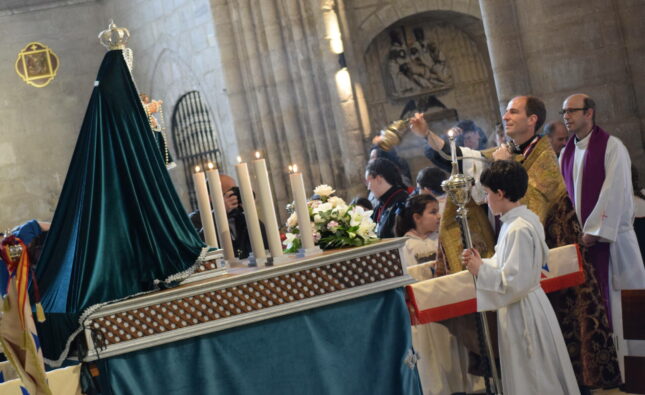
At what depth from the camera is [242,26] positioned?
41.3ft

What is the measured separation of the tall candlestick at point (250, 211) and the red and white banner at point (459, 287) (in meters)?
0.67

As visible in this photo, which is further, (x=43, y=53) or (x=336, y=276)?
(x=43, y=53)

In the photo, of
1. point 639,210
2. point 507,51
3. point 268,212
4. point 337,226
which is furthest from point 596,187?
point 507,51

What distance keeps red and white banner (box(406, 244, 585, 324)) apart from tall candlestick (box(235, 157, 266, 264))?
665mm

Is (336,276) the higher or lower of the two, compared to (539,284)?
higher

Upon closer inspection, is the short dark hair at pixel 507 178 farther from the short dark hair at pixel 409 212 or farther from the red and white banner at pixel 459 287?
the short dark hair at pixel 409 212

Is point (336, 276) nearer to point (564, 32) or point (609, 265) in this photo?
point (609, 265)

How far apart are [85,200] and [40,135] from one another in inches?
521

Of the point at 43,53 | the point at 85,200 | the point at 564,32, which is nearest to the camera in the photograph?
the point at 85,200

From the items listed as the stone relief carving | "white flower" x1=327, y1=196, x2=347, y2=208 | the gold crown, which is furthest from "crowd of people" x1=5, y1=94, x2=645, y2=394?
the stone relief carving

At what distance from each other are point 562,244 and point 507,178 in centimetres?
76

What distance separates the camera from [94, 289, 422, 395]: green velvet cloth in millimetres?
3520

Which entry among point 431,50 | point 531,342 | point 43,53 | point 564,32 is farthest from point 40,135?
point 531,342

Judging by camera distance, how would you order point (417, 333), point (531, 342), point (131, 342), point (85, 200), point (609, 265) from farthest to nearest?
point (609, 265) → point (417, 333) → point (531, 342) → point (85, 200) → point (131, 342)
